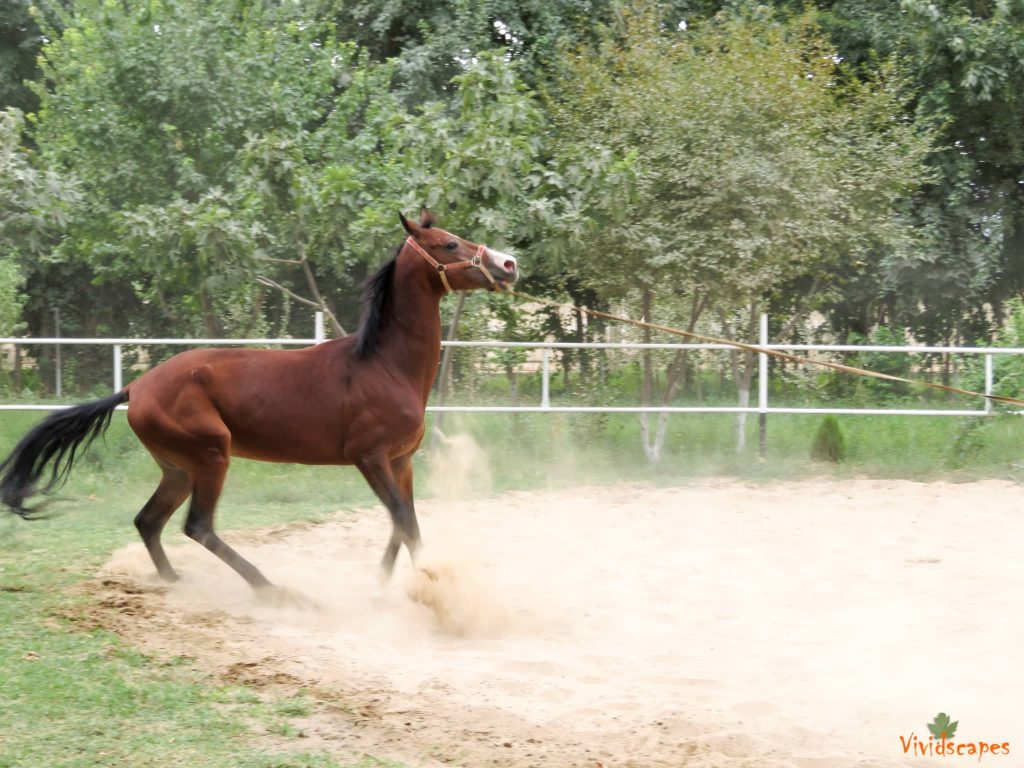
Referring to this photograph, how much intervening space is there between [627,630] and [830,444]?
615 centimetres

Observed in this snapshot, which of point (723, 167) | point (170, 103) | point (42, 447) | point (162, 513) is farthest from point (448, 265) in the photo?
point (170, 103)

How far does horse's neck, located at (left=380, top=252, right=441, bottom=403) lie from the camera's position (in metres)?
5.98

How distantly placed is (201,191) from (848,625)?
9.70m

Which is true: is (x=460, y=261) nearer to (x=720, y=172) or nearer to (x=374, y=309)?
(x=374, y=309)

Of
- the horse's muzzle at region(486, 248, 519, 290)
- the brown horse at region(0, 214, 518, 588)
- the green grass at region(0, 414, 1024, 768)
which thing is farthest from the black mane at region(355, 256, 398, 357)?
the green grass at region(0, 414, 1024, 768)

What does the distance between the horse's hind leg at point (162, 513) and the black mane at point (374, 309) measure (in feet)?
4.23

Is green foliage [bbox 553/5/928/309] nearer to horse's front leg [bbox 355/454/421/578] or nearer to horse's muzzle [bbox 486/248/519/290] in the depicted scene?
horse's muzzle [bbox 486/248/519/290]

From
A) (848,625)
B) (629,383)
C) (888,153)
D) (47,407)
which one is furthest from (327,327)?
(848,625)

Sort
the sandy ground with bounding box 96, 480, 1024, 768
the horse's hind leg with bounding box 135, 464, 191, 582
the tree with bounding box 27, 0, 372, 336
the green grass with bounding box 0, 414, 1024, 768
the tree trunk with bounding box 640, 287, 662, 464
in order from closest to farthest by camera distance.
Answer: the green grass with bounding box 0, 414, 1024, 768
the sandy ground with bounding box 96, 480, 1024, 768
the horse's hind leg with bounding box 135, 464, 191, 582
the tree trunk with bounding box 640, 287, 662, 464
the tree with bounding box 27, 0, 372, 336

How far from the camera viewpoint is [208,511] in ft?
19.1

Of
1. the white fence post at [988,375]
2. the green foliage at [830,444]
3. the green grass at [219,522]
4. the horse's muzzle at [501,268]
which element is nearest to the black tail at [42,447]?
the green grass at [219,522]

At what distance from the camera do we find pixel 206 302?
40.6 feet

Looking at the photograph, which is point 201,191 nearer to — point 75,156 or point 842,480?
point 75,156

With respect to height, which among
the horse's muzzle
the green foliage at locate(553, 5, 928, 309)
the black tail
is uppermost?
Result: the green foliage at locate(553, 5, 928, 309)
